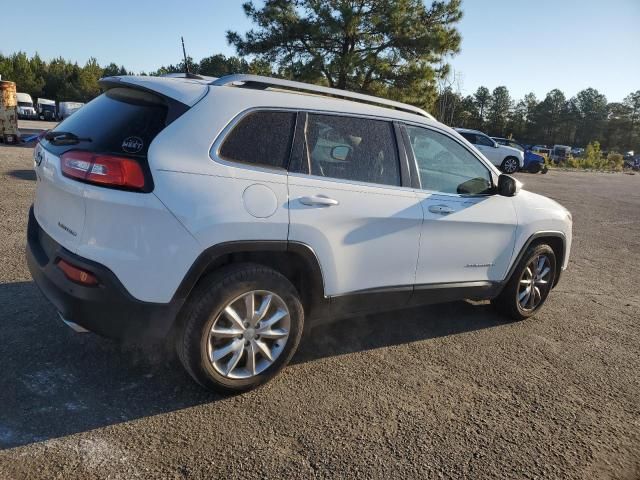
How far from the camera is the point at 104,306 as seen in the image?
2551 millimetres

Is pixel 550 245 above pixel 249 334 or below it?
above

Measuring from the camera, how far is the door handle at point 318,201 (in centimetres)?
294

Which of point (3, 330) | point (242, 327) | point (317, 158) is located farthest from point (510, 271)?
point (3, 330)

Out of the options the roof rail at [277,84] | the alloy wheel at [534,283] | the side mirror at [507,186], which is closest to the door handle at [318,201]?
the roof rail at [277,84]

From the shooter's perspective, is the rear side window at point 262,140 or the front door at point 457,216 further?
the front door at point 457,216

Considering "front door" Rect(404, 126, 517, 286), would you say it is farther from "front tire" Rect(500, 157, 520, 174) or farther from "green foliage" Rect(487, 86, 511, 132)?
"green foliage" Rect(487, 86, 511, 132)

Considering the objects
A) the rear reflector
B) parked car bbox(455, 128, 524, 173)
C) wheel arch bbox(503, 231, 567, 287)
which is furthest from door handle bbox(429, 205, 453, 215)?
parked car bbox(455, 128, 524, 173)

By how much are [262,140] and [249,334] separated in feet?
3.73

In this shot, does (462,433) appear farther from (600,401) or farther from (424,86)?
(424,86)

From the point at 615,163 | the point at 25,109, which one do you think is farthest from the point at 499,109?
the point at 25,109

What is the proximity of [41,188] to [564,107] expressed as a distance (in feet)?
386

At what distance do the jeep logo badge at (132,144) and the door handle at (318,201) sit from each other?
929 mm

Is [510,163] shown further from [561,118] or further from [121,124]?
[561,118]

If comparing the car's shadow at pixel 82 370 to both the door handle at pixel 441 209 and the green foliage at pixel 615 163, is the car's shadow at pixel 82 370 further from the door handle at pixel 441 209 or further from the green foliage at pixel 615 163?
the green foliage at pixel 615 163
